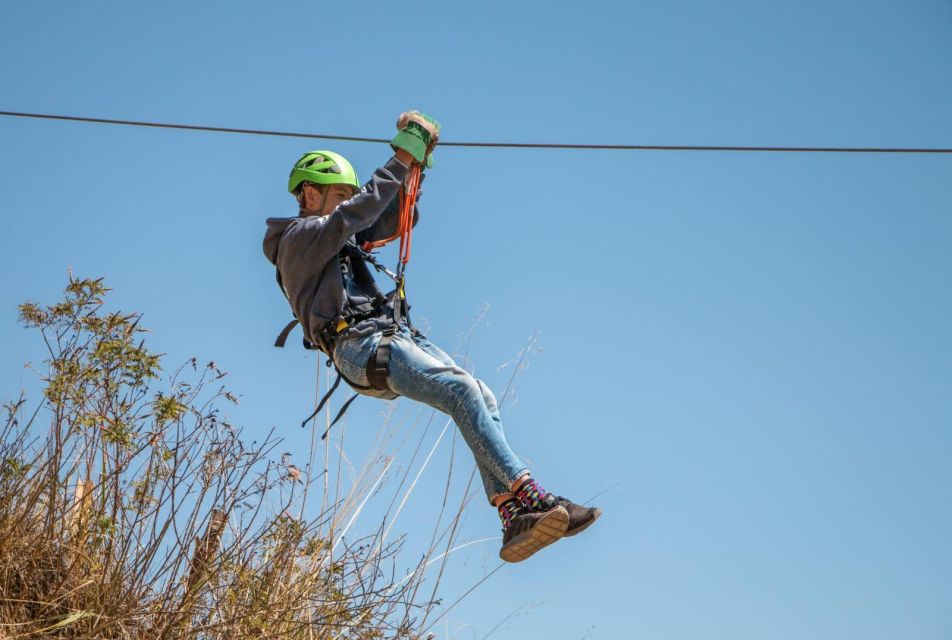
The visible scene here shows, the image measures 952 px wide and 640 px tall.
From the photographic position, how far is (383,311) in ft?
15.9

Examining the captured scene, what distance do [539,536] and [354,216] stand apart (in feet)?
4.52

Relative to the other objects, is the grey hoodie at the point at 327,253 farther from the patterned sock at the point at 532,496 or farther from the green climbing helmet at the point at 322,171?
the patterned sock at the point at 532,496

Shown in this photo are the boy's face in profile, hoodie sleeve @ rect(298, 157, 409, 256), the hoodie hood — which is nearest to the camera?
hoodie sleeve @ rect(298, 157, 409, 256)

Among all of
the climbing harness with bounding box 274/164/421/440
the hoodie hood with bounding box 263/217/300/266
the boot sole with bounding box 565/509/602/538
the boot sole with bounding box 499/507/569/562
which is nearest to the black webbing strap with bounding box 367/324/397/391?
the climbing harness with bounding box 274/164/421/440

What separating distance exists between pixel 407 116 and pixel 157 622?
221 centimetres

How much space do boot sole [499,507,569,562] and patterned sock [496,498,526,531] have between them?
10 centimetres

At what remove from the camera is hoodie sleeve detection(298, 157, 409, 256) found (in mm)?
4633

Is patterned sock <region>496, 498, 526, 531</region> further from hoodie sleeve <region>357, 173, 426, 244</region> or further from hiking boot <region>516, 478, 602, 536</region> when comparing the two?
hoodie sleeve <region>357, 173, 426, 244</region>

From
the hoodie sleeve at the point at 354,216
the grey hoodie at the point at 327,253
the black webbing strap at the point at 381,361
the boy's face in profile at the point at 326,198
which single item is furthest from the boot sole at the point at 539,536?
the boy's face in profile at the point at 326,198

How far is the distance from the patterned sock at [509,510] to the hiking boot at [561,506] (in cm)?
3

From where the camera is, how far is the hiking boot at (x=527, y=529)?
4.25m

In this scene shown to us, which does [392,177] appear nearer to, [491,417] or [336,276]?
[336,276]

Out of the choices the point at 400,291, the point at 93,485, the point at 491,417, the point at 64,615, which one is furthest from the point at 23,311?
the point at 491,417

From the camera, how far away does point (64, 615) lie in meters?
4.80
